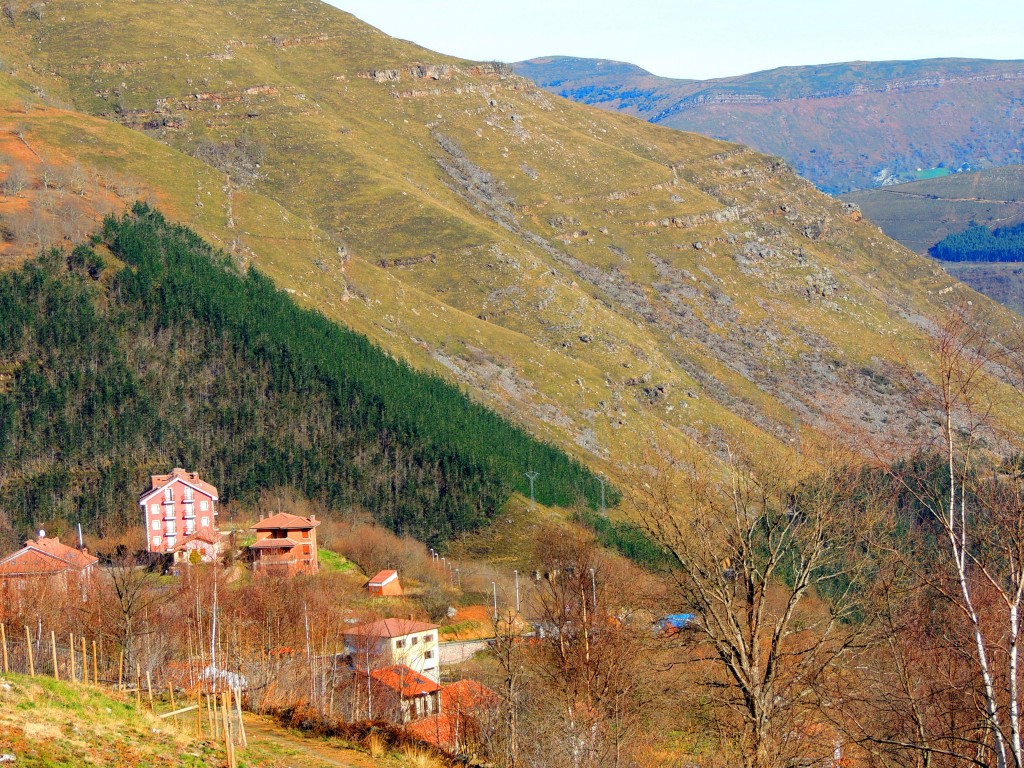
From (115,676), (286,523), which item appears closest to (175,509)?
(286,523)

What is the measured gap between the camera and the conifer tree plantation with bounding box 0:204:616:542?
138875 mm

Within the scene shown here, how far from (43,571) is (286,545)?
1054 inches

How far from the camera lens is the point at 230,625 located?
6341cm

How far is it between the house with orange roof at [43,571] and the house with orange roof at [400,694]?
65.5 feet

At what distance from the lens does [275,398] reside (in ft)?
517

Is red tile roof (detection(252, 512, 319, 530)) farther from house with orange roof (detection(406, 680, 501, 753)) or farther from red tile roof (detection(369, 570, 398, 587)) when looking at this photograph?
house with orange roof (detection(406, 680, 501, 753))

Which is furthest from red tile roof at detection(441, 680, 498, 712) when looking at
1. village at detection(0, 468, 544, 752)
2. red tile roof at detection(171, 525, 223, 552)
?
red tile roof at detection(171, 525, 223, 552)

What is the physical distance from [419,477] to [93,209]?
69.7 meters

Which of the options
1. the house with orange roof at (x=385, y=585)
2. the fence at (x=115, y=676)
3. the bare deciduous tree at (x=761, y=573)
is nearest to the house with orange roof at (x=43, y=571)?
the fence at (x=115, y=676)

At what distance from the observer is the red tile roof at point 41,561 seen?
90375mm

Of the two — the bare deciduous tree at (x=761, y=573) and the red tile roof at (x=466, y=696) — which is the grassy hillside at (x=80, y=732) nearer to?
the bare deciduous tree at (x=761, y=573)

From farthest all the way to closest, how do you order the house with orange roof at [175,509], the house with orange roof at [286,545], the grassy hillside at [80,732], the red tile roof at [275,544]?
the house with orange roof at [175,509] < the red tile roof at [275,544] < the house with orange roof at [286,545] < the grassy hillside at [80,732]

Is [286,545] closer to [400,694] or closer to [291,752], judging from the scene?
[400,694]


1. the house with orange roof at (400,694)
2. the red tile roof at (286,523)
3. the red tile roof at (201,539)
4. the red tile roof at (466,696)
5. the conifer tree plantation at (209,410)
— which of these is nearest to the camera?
the red tile roof at (466,696)
